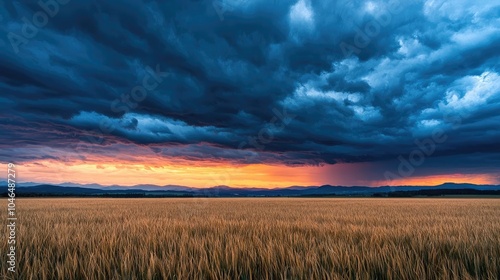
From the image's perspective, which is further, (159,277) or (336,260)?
(336,260)

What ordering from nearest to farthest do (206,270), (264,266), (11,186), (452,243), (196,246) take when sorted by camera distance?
(206,270)
(264,266)
(196,246)
(452,243)
(11,186)

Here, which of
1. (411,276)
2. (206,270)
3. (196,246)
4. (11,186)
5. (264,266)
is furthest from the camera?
(11,186)

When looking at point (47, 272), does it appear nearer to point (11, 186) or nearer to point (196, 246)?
point (196, 246)

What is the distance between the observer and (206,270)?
2.61 meters

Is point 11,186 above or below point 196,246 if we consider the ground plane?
above

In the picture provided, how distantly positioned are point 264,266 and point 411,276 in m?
1.28

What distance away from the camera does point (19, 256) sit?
131 inches

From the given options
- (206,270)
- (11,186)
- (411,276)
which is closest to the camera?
(411,276)

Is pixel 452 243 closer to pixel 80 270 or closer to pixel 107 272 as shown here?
pixel 107 272

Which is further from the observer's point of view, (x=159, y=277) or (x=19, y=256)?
(x=19, y=256)

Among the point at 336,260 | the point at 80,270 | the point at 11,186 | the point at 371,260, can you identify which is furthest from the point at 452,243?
the point at 11,186

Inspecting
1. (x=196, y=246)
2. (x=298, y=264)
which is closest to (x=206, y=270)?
(x=298, y=264)

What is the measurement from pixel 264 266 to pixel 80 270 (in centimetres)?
175

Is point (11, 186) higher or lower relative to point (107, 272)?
higher
